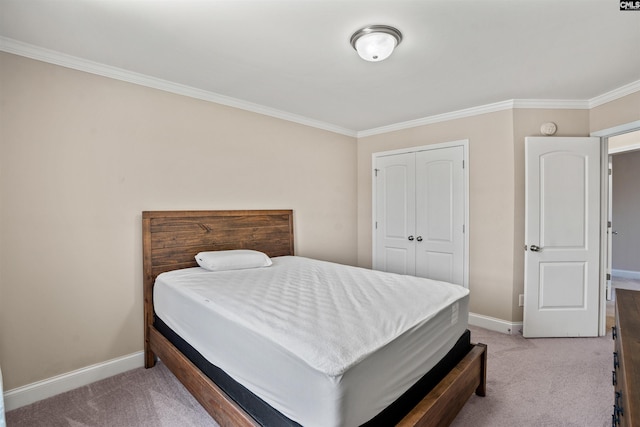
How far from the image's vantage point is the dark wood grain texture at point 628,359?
0.79m

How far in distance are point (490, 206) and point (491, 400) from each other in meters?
1.93

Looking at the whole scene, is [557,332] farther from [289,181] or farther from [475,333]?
[289,181]

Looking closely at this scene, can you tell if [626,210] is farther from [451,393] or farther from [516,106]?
[451,393]

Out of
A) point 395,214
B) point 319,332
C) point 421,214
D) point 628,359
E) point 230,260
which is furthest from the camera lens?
point 395,214

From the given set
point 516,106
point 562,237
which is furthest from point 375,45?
point 562,237

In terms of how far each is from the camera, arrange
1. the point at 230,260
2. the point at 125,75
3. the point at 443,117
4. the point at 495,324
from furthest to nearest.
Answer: the point at 443,117 < the point at 495,324 < the point at 230,260 < the point at 125,75

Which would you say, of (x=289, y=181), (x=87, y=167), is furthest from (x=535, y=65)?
(x=87, y=167)

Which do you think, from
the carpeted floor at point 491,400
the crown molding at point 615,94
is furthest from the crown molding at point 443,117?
the carpeted floor at point 491,400

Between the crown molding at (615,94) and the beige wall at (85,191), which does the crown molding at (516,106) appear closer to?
the crown molding at (615,94)

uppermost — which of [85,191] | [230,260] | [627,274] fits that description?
[85,191]

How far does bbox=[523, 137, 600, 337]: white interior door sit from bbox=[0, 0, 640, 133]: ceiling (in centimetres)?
60

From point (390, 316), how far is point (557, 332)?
2.57 meters

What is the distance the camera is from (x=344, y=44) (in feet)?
6.57

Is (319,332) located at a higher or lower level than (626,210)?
lower
